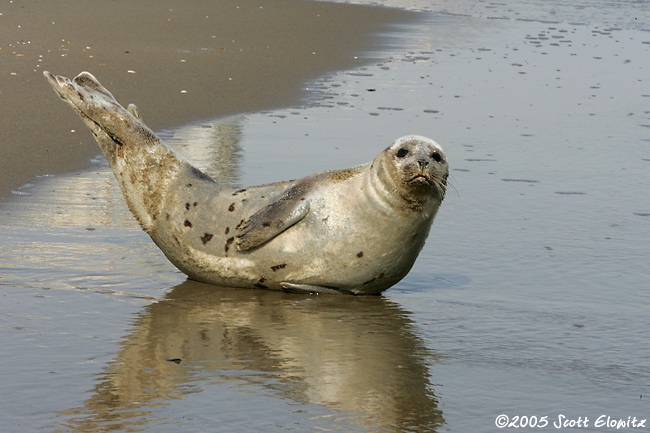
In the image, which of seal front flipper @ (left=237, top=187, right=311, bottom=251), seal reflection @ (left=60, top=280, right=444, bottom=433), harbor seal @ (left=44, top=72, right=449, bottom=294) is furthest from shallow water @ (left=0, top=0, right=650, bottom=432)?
seal front flipper @ (left=237, top=187, right=311, bottom=251)

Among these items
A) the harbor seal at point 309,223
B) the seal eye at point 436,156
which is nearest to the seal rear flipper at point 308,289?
the harbor seal at point 309,223

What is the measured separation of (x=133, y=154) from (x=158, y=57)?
866 centimetres

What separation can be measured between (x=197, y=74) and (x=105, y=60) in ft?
4.54

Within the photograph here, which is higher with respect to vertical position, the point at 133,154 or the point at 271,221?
the point at 133,154

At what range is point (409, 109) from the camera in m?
11.5

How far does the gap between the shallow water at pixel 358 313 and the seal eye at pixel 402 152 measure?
30.7 inches

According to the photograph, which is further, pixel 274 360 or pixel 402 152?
pixel 402 152

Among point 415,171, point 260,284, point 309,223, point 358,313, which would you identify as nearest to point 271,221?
point 309,223

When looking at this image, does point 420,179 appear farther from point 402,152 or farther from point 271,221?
point 271,221

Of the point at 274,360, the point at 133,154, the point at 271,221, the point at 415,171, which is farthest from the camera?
the point at 133,154
